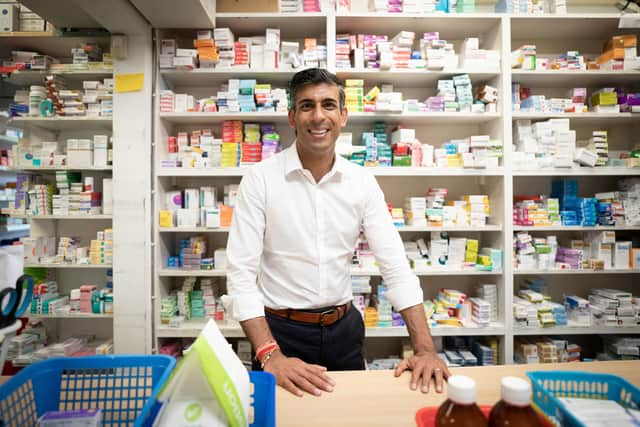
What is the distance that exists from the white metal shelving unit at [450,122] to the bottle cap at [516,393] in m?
2.50

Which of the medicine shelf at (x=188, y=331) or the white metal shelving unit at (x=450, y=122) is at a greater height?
the white metal shelving unit at (x=450, y=122)

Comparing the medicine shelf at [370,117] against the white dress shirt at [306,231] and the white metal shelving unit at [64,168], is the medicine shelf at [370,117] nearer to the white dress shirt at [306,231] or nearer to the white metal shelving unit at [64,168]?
the white metal shelving unit at [64,168]

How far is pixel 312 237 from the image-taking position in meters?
1.79

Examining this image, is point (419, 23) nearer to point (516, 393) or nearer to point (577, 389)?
point (577, 389)

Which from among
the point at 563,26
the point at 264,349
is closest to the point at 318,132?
the point at 264,349

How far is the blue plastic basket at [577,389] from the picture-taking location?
0.79 m

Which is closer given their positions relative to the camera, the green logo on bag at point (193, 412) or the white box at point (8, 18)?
the green logo on bag at point (193, 412)

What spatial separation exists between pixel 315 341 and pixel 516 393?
1276 mm

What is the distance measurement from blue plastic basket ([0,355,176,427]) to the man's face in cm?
112

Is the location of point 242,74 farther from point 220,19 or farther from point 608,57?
point 608,57

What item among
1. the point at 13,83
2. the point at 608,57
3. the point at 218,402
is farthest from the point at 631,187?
the point at 13,83

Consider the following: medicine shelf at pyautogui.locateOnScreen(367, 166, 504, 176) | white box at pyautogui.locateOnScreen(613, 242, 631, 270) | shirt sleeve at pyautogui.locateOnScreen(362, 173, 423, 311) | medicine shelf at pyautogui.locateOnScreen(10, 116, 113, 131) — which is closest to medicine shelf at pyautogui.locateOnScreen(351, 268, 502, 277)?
medicine shelf at pyautogui.locateOnScreen(367, 166, 504, 176)

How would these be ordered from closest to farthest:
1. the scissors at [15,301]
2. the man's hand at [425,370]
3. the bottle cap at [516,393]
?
1. the bottle cap at [516,393]
2. the scissors at [15,301]
3. the man's hand at [425,370]

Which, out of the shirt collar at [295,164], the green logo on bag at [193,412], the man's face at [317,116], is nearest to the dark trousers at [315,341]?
the shirt collar at [295,164]
